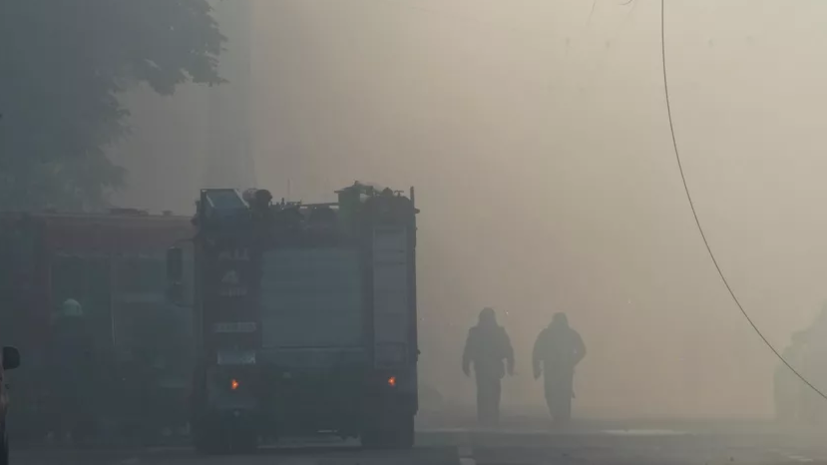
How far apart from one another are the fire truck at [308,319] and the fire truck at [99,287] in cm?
489

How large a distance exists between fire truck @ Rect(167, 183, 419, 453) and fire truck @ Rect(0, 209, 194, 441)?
4.89 m

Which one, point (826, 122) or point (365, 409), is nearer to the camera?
point (365, 409)

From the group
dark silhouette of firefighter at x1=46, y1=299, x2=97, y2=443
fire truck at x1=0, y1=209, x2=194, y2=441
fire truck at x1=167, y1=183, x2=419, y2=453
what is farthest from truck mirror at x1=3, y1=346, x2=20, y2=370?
fire truck at x1=0, y1=209, x2=194, y2=441

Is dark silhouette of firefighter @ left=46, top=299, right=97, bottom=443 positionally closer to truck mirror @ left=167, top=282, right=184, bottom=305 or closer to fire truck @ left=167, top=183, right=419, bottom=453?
truck mirror @ left=167, top=282, right=184, bottom=305

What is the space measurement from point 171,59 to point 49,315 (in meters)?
13.3

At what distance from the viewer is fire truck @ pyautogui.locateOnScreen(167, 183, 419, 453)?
2084 centimetres

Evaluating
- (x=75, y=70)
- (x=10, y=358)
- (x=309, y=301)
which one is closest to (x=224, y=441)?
(x=309, y=301)

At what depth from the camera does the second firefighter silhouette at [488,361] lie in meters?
29.0

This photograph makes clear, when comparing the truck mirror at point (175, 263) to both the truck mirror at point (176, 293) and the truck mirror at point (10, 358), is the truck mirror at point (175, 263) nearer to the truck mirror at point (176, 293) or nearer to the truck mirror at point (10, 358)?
the truck mirror at point (176, 293)

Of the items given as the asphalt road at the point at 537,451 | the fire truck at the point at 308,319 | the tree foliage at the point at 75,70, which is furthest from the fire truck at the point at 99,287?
the tree foliage at the point at 75,70

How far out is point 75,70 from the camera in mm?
37000

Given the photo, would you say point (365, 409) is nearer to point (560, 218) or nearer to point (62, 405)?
point (62, 405)

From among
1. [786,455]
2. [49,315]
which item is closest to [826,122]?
[49,315]

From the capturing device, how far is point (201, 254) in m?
21.1
